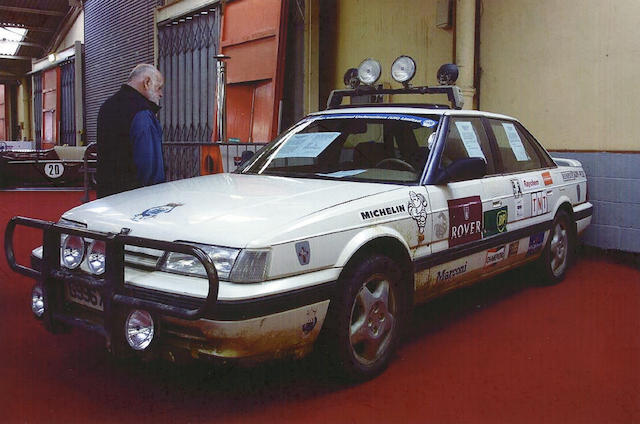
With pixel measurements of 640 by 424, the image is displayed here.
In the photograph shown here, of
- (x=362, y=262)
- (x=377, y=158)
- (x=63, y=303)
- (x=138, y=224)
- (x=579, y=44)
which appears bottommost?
(x=63, y=303)

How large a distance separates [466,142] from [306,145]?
0.97 meters

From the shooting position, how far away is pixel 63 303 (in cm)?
275

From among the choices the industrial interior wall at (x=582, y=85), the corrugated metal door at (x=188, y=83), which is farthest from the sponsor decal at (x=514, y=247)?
the corrugated metal door at (x=188, y=83)

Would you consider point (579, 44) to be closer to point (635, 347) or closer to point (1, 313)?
point (635, 347)

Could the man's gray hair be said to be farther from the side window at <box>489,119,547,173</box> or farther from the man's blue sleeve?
the side window at <box>489,119,547,173</box>

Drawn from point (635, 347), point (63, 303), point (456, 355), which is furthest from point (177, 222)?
point (635, 347)

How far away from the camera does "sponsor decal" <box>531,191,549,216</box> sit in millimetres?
4262

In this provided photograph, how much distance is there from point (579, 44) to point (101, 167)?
15.3 ft

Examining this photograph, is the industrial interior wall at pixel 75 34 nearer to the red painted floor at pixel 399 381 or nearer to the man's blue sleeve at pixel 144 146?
the man's blue sleeve at pixel 144 146

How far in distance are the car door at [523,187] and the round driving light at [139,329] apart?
2399mm

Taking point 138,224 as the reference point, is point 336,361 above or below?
below

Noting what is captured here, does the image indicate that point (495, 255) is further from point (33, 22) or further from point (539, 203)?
point (33, 22)

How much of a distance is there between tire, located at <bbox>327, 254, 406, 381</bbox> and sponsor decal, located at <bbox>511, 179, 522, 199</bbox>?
1.39 meters

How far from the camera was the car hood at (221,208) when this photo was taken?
2477 millimetres
